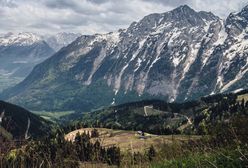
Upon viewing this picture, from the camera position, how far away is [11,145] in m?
11.3

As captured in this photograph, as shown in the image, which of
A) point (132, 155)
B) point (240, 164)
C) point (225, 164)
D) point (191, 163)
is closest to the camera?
point (240, 164)

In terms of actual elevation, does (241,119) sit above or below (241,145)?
above

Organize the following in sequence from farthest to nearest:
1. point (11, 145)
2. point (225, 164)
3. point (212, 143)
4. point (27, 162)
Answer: point (27, 162), point (212, 143), point (11, 145), point (225, 164)

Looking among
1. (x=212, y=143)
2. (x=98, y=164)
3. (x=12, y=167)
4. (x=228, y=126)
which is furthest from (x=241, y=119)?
(x=12, y=167)

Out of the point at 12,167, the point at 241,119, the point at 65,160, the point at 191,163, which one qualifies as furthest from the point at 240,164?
the point at 12,167

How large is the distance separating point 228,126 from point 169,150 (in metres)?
2.91

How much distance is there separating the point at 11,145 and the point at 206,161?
5069 millimetres

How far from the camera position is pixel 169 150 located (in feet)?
45.7

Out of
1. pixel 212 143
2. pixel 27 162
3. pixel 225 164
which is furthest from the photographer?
pixel 27 162

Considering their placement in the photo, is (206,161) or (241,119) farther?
(241,119)

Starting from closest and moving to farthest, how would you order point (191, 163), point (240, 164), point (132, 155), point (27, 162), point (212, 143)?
point (240, 164) < point (191, 163) < point (212, 143) < point (132, 155) < point (27, 162)

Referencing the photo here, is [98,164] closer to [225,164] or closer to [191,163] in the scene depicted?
[191,163]

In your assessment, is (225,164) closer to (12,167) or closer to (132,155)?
(132,155)

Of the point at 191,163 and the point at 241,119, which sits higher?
the point at 241,119
